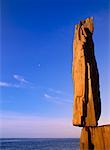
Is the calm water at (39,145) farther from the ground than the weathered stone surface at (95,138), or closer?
farther from the ground

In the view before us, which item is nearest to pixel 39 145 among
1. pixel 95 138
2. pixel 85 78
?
pixel 85 78

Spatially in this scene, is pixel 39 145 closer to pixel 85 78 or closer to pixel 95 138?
pixel 85 78

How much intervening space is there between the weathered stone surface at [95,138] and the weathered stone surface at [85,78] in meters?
0.33

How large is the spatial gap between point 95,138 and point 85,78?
254 centimetres

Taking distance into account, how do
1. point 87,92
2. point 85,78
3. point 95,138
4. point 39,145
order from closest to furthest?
point 95,138
point 87,92
point 85,78
point 39,145

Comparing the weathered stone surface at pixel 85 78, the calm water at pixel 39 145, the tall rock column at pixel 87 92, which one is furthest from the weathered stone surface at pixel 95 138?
the calm water at pixel 39 145

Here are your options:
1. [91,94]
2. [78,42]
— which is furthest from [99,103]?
[78,42]

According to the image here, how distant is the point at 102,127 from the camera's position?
13781mm

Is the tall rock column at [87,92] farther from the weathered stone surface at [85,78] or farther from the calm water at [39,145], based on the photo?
the calm water at [39,145]

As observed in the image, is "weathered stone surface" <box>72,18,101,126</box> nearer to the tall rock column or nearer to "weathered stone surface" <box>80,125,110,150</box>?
the tall rock column

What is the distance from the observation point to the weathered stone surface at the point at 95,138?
13664 mm

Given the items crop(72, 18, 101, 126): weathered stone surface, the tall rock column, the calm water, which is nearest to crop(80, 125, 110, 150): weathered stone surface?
the tall rock column

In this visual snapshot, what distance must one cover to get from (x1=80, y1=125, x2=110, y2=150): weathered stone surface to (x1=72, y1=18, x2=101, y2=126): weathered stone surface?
0.33 metres

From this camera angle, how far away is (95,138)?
1402 centimetres
